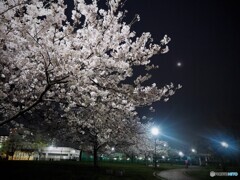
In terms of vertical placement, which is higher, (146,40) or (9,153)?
(146,40)

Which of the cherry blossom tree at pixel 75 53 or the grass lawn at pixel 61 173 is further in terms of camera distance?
the grass lawn at pixel 61 173

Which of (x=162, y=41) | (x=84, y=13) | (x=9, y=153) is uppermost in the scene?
(x=84, y=13)

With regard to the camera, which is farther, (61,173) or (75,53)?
(61,173)

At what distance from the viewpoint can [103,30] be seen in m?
8.64

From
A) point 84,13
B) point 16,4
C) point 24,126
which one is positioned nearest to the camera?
point 16,4

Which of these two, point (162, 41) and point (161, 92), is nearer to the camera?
point (162, 41)

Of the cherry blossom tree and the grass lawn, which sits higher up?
the cherry blossom tree

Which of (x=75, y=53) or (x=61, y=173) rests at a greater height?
Answer: (x=75, y=53)

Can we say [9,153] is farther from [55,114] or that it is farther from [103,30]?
[103,30]

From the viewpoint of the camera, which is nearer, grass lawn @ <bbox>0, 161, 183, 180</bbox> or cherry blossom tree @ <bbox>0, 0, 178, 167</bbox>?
cherry blossom tree @ <bbox>0, 0, 178, 167</bbox>

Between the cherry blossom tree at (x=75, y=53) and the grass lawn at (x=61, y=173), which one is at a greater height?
the cherry blossom tree at (x=75, y=53)

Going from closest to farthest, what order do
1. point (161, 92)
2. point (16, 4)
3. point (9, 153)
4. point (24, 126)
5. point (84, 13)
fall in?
point (16, 4)
point (84, 13)
point (161, 92)
point (24, 126)
point (9, 153)

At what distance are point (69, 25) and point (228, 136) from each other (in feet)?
100

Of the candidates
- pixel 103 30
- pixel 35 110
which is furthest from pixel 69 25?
pixel 35 110
